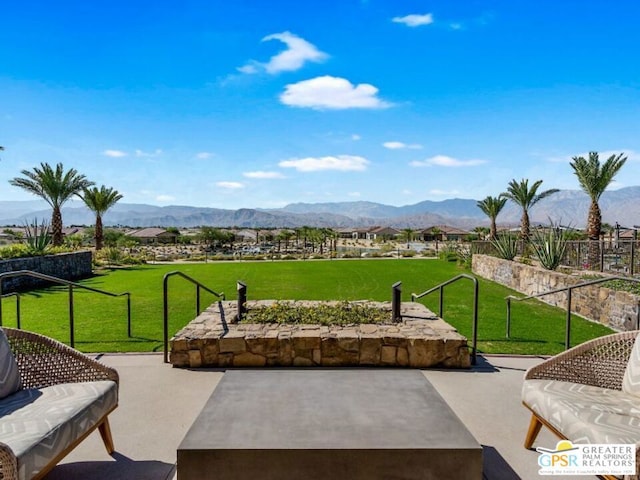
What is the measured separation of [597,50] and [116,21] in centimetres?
2223

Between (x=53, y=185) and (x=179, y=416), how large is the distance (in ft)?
78.4

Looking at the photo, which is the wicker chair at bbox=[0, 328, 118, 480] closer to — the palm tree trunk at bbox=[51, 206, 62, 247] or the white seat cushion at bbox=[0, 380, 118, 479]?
the white seat cushion at bbox=[0, 380, 118, 479]

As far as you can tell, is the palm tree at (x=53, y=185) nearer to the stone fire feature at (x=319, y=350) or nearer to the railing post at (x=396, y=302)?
the stone fire feature at (x=319, y=350)

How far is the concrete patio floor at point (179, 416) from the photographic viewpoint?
2676 mm

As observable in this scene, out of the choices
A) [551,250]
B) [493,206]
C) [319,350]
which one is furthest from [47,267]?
[493,206]

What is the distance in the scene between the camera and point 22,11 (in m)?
11.1

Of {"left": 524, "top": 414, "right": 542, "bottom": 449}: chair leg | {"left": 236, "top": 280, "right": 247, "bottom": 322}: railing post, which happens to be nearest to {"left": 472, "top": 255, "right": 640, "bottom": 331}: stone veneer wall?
{"left": 524, "top": 414, "right": 542, "bottom": 449}: chair leg

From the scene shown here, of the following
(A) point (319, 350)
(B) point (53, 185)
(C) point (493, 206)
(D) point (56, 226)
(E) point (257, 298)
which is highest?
(B) point (53, 185)

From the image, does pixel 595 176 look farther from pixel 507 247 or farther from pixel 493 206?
pixel 493 206

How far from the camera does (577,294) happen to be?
9.30m

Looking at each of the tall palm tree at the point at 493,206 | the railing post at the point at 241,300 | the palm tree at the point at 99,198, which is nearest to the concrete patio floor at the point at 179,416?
the railing post at the point at 241,300

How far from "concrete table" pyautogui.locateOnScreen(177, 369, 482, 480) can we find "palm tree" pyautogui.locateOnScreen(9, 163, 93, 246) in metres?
23.9

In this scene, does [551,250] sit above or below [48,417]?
above

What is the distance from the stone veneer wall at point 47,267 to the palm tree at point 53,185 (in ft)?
20.9
